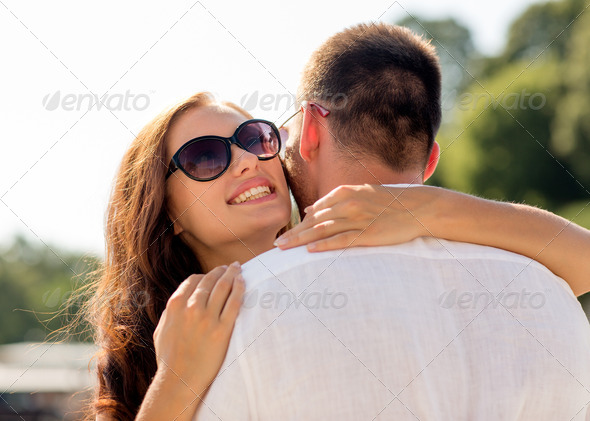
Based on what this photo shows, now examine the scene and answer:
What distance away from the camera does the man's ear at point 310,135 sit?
113 inches

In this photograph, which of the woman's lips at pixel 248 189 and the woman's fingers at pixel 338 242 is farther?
the woman's lips at pixel 248 189

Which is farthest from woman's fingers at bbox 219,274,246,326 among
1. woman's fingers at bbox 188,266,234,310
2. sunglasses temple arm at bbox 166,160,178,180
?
sunglasses temple arm at bbox 166,160,178,180

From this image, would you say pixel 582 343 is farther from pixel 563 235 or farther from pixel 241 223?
pixel 241 223

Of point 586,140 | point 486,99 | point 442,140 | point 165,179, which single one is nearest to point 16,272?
point 442,140

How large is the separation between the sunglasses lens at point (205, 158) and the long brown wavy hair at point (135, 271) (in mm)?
247

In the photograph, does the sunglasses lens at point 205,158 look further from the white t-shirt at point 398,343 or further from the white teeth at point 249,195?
the white t-shirt at point 398,343

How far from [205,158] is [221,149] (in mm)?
113

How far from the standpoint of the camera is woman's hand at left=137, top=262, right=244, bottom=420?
237cm

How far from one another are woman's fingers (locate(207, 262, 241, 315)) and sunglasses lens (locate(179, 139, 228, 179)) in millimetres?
1398

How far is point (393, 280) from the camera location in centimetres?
230

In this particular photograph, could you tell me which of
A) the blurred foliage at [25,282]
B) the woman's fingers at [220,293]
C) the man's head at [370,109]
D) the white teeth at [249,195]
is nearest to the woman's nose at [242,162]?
the white teeth at [249,195]

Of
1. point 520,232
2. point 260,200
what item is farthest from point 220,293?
point 260,200

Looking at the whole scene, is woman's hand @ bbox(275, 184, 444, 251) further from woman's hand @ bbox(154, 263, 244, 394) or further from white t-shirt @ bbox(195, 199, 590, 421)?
woman's hand @ bbox(154, 263, 244, 394)

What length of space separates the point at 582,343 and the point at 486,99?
3518 centimetres
